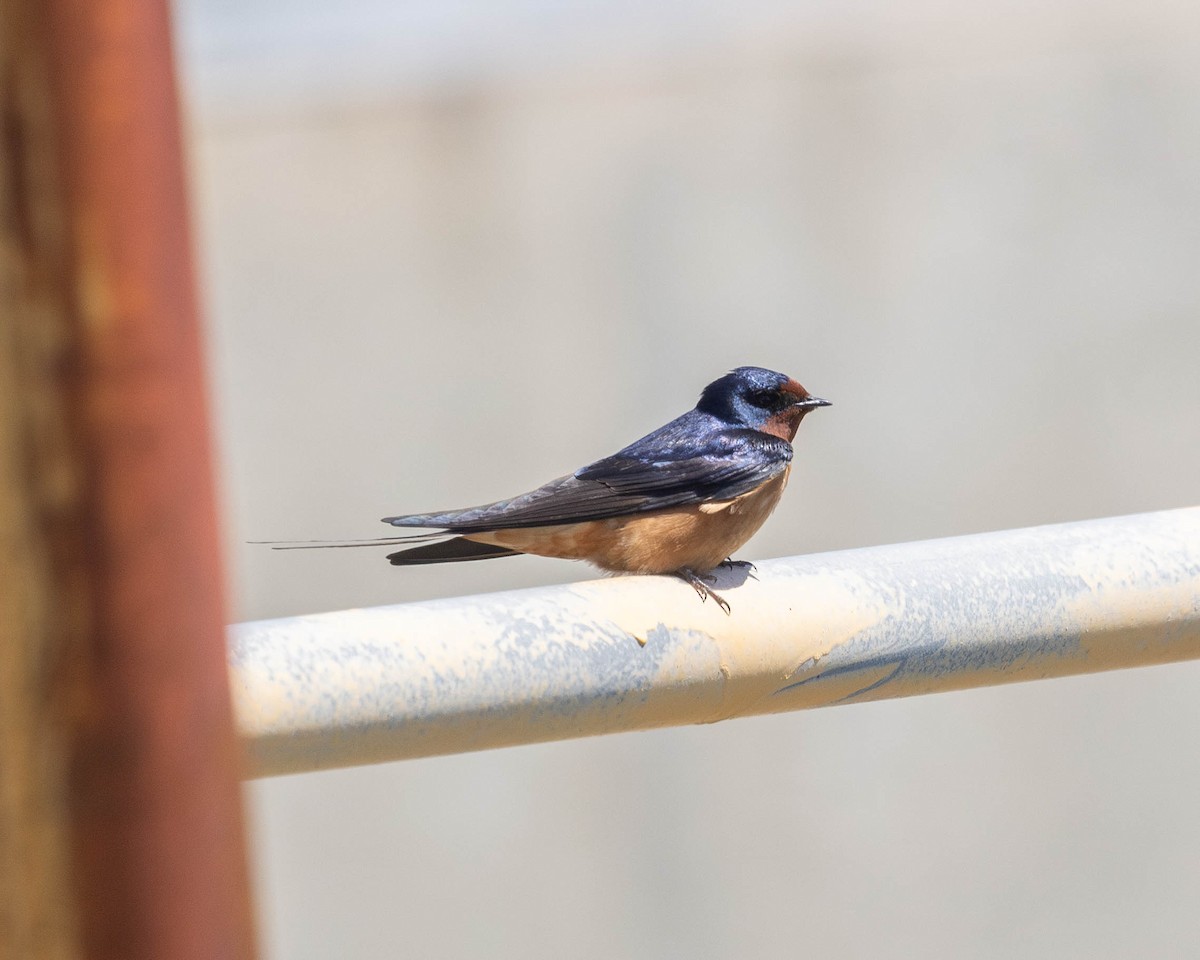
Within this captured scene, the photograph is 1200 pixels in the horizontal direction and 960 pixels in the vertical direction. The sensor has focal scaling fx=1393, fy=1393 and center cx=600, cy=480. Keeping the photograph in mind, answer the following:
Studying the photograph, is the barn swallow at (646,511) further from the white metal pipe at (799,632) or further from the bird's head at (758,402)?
the white metal pipe at (799,632)

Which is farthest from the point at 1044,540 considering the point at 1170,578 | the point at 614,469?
the point at 614,469

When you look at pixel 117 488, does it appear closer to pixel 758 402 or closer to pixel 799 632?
pixel 799 632

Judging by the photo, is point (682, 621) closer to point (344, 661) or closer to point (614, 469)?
point (344, 661)

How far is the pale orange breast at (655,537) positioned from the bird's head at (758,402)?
0.80ft

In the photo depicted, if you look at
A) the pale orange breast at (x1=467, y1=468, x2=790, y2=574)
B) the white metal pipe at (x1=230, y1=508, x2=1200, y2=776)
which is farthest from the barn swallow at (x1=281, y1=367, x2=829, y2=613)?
the white metal pipe at (x1=230, y1=508, x2=1200, y2=776)

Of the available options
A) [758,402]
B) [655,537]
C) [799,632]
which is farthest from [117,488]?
[758,402]

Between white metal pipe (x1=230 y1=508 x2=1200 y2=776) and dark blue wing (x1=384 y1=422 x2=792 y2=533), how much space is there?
888 millimetres

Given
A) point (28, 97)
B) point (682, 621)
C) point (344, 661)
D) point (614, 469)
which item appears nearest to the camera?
point (28, 97)

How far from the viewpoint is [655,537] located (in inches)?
76.8

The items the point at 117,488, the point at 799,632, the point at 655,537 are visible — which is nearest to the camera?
the point at 117,488

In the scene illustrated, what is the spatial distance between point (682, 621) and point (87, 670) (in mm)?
655

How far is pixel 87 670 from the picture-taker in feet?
0.96

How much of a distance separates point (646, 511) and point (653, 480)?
61 millimetres

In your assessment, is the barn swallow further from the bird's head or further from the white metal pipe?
the white metal pipe
